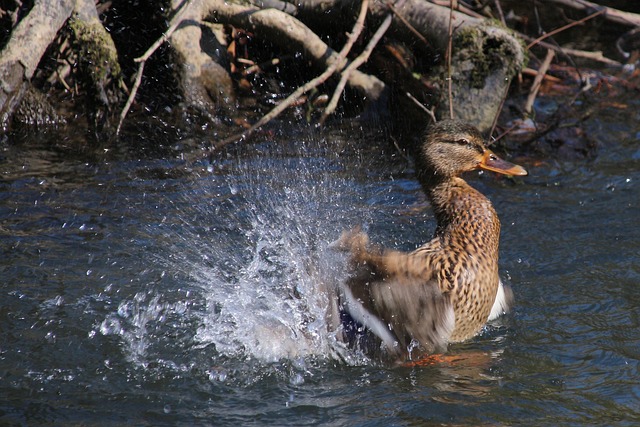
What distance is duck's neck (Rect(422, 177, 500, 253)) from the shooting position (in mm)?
4285

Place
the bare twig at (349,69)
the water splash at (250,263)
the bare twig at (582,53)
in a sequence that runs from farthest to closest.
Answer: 1. the bare twig at (582,53)
2. the bare twig at (349,69)
3. the water splash at (250,263)

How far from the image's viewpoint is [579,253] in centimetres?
489

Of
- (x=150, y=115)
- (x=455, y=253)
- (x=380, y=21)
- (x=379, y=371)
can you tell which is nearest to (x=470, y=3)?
(x=380, y=21)

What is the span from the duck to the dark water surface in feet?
0.40

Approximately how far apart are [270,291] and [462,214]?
109cm

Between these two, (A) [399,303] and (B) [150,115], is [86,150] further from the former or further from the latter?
(A) [399,303]

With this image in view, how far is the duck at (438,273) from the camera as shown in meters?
3.79

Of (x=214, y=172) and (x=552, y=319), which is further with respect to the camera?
(x=214, y=172)

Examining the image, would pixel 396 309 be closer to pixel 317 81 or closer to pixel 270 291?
pixel 270 291

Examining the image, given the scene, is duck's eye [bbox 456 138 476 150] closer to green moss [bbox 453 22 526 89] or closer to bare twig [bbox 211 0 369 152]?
bare twig [bbox 211 0 369 152]

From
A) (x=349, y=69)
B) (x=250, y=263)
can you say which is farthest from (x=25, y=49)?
(x=250, y=263)

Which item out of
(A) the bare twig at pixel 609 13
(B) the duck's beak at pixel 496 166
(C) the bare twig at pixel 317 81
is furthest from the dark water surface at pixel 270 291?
(A) the bare twig at pixel 609 13

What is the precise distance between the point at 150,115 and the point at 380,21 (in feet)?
6.94

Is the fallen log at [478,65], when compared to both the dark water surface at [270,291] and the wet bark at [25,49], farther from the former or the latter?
the wet bark at [25,49]
